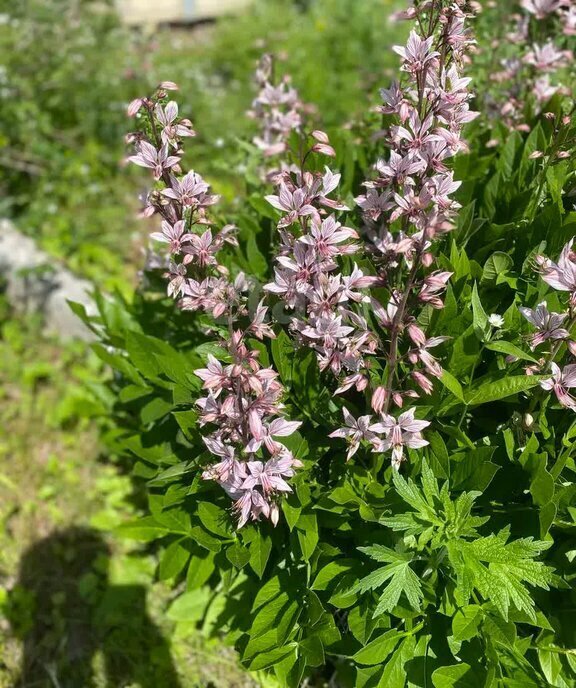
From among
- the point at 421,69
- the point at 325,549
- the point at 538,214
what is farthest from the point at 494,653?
the point at 421,69

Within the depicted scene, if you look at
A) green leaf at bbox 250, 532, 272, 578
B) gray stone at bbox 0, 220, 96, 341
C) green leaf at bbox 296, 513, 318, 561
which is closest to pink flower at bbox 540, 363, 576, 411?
green leaf at bbox 296, 513, 318, 561

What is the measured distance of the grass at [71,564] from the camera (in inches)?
108

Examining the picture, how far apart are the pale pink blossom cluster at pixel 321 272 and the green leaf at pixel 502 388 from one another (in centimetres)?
35

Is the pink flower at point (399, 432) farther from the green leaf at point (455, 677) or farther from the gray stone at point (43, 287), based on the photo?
the gray stone at point (43, 287)

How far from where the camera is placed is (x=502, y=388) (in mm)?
1866

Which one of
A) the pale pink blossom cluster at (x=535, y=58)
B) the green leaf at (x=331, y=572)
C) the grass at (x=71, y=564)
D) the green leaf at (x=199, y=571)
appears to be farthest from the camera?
the grass at (x=71, y=564)

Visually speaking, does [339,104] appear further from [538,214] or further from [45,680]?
[45,680]

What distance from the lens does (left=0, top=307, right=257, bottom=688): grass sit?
2738mm

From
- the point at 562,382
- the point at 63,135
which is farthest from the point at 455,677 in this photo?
the point at 63,135

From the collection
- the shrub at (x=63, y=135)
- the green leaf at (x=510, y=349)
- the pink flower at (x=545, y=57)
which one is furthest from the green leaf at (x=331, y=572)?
the shrub at (x=63, y=135)

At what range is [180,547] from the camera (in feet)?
7.83

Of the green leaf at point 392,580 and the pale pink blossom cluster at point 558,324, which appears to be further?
the green leaf at point 392,580

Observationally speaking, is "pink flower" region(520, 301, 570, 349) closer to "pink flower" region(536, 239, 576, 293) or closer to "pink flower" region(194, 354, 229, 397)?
"pink flower" region(536, 239, 576, 293)

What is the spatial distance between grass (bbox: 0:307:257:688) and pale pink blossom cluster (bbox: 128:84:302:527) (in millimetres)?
1266
